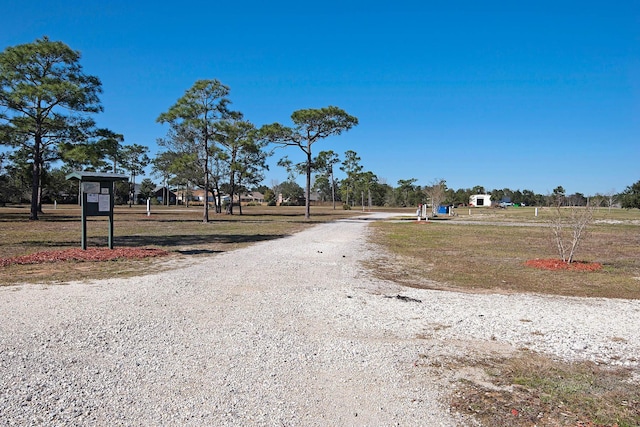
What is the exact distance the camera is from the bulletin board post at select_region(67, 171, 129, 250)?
38.0 ft

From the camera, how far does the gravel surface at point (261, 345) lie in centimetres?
313

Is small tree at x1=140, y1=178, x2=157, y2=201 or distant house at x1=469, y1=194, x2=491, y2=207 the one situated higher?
small tree at x1=140, y1=178, x2=157, y2=201

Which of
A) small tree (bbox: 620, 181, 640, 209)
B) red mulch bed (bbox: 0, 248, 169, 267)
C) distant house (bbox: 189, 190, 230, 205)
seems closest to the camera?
red mulch bed (bbox: 0, 248, 169, 267)

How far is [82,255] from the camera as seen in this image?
34.4 ft

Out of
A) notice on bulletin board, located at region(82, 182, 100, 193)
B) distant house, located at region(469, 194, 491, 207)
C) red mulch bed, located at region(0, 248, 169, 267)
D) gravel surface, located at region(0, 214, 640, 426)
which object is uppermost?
distant house, located at region(469, 194, 491, 207)

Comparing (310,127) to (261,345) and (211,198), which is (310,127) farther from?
(211,198)

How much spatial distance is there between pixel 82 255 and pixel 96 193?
6.95ft

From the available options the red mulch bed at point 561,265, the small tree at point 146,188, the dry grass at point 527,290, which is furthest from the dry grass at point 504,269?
the small tree at point 146,188

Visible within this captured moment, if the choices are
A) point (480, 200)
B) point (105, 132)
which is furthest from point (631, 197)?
point (105, 132)

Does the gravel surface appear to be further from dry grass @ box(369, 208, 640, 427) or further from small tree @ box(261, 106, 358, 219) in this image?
small tree @ box(261, 106, 358, 219)

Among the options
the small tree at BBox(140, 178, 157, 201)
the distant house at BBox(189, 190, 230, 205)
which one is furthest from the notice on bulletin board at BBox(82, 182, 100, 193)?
the small tree at BBox(140, 178, 157, 201)

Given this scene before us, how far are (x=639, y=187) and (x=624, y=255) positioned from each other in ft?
253

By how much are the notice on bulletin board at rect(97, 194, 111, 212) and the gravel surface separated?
5.11 metres

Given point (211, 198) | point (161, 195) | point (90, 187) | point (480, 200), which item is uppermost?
point (161, 195)
